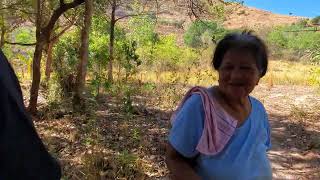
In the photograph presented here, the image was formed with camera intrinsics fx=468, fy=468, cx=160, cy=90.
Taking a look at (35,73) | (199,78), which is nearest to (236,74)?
(35,73)

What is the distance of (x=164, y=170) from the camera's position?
5520 mm

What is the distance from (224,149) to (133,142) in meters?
5.08

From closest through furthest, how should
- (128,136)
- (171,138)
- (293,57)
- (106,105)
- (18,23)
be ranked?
(171,138)
(128,136)
(106,105)
(18,23)
(293,57)

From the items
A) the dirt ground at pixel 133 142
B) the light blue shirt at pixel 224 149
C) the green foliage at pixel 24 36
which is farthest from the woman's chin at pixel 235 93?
the green foliage at pixel 24 36

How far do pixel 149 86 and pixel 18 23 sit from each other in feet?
24.7

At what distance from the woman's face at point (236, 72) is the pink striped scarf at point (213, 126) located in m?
0.11

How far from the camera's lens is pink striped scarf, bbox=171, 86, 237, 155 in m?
1.64

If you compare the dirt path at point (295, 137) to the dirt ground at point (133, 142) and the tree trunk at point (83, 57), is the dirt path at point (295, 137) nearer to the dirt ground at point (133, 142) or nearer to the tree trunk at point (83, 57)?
the dirt ground at point (133, 142)

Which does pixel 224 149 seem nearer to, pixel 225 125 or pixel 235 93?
pixel 225 125

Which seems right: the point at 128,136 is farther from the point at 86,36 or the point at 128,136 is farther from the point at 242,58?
the point at 242,58

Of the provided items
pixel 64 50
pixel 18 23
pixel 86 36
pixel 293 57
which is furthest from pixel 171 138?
pixel 293 57

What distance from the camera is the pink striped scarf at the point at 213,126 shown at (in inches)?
64.6

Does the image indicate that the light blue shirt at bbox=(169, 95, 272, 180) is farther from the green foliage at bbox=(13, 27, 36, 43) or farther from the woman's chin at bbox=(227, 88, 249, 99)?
the green foliage at bbox=(13, 27, 36, 43)

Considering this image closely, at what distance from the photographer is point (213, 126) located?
1.67 meters
